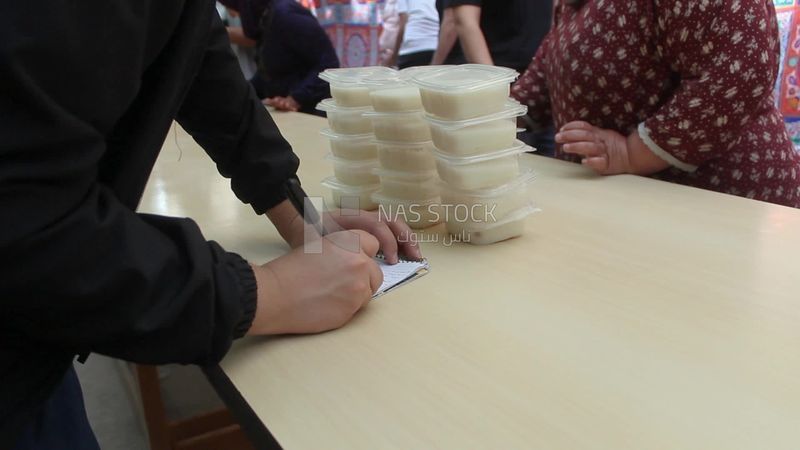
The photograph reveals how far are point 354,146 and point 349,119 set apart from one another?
0.04m

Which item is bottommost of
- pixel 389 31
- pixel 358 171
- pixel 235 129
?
pixel 389 31

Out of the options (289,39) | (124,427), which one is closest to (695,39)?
(124,427)

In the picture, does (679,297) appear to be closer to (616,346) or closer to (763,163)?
(616,346)

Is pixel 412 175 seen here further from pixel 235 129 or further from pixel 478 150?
pixel 235 129

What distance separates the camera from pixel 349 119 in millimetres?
854

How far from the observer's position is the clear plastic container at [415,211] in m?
0.81

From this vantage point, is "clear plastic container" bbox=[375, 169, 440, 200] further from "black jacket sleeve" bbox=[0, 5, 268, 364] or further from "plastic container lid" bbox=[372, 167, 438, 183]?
"black jacket sleeve" bbox=[0, 5, 268, 364]

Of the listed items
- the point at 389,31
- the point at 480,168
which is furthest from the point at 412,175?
the point at 389,31

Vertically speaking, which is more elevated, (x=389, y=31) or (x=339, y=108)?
(x=339, y=108)

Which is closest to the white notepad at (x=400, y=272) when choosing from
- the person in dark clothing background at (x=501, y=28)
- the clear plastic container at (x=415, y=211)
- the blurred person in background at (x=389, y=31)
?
the clear plastic container at (x=415, y=211)

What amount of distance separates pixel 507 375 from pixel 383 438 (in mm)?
113

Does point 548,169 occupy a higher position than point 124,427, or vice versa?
point 548,169

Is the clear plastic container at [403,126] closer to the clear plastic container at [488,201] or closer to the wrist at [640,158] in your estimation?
the clear plastic container at [488,201]

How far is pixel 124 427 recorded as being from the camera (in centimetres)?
147
